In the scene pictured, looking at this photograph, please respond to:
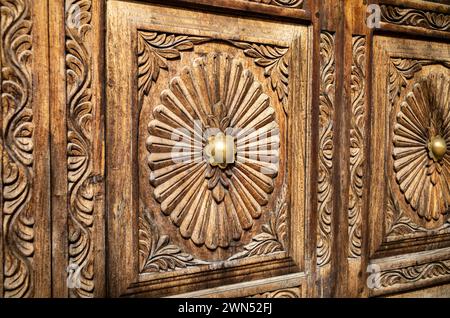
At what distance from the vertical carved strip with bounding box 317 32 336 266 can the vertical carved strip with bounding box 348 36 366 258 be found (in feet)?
0.20

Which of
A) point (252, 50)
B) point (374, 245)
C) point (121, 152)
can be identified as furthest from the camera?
point (374, 245)

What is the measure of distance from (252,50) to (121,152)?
38cm

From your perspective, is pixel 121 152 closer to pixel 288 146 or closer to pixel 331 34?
pixel 288 146

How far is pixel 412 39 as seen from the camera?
3.41 feet

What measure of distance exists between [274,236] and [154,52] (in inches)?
19.5

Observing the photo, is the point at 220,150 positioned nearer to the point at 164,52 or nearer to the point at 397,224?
the point at 164,52

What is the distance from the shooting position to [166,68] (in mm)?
804

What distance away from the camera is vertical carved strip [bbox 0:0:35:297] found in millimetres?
662

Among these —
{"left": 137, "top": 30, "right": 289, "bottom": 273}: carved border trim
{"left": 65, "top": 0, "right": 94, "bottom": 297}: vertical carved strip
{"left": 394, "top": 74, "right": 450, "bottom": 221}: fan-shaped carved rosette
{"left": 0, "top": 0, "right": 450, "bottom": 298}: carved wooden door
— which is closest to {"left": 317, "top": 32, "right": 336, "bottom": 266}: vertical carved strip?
{"left": 0, "top": 0, "right": 450, "bottom": 298}: carved wooden door

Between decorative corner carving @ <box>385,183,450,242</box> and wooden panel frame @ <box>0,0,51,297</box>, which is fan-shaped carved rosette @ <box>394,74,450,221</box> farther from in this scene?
wooden panel frame @ <box>0,0,51,297</box>

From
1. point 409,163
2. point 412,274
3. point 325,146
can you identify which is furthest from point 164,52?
point 412,274

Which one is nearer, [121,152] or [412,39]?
[121,152]
